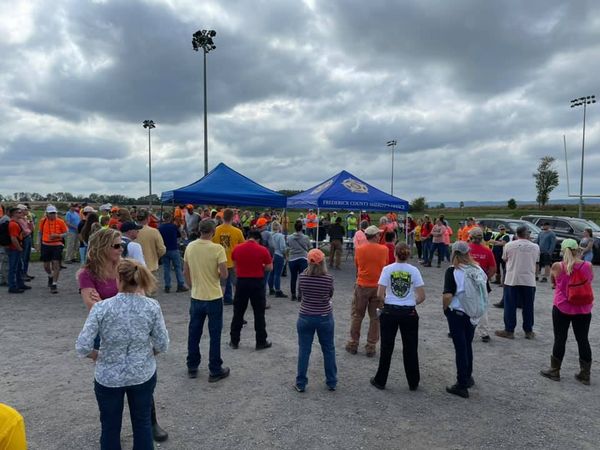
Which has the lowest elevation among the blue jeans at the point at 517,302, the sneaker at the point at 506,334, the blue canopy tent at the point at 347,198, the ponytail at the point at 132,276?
the sneaker at the point at 506,334

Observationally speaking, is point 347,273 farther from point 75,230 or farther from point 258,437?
point 258,437

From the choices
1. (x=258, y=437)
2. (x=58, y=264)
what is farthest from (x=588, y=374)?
(x=58, y=264)

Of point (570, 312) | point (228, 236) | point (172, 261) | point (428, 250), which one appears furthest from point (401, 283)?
point (428, 250)

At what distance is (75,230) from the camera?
11.8 metres

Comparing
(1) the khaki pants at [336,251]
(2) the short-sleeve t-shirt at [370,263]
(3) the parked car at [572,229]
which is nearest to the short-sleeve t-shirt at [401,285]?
(2) the short-sleeve t-shirt at [370,263]

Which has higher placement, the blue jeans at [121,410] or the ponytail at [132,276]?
the ponytail at [132,276]

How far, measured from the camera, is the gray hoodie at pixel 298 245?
8406mm

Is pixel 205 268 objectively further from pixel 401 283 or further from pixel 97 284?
pixel 401 283

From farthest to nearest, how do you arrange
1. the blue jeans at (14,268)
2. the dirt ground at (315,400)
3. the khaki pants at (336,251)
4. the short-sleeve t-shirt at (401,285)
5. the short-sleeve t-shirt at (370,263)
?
the khaki pants at (336,251) → the blue jeans at (14,268) → the short-sleeve t-shirt at (370,263) → the short-sleeve t-shirt at (401,285) → the dirt ground at (315,400)

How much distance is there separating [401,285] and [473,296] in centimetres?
74

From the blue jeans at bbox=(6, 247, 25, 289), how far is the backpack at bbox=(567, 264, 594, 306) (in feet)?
30.9

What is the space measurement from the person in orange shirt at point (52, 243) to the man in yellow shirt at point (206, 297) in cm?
545

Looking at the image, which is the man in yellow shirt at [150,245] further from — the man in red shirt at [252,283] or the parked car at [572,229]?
the parked car at [572,229]

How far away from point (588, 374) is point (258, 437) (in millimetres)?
3814
